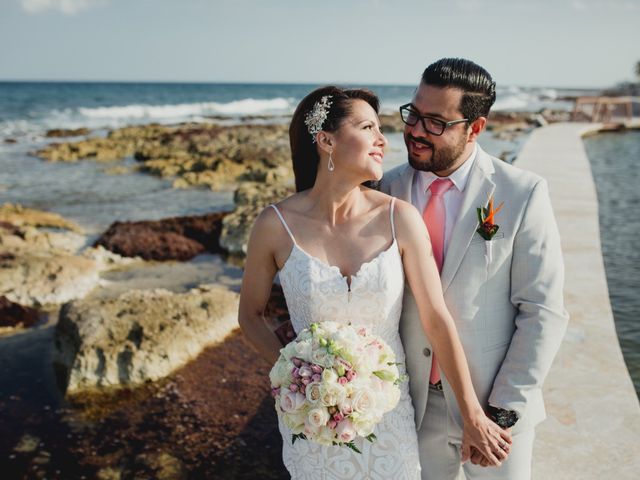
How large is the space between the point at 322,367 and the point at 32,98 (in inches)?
3023

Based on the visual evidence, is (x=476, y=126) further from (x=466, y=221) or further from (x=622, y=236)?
(x=622, y=236)

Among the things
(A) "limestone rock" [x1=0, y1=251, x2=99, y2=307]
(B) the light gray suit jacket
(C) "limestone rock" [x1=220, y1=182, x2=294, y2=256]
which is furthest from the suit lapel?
(C) "limestone rock" [x1=220, y1=182, x2=294, y2=256]

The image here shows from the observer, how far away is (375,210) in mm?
2773

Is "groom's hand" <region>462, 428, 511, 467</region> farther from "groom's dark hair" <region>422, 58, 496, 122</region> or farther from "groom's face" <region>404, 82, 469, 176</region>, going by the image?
"groom's dark hair" <region>422, 58, 496, 122</region>

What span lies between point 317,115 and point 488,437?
5.47 ft

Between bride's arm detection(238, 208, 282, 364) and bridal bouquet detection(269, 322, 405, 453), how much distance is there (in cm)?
56

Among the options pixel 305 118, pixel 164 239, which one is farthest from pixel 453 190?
pixel 164 239

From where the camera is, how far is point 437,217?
2.84m

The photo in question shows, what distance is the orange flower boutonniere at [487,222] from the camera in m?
2.61

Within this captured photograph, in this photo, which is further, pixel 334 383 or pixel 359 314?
pixel 359 314

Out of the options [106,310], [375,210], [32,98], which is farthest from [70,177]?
[32,98]

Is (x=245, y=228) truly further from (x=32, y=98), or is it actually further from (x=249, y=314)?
(x=32, y=98)

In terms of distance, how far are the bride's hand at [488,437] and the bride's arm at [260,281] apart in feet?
3.20

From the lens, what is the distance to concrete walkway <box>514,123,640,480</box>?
3648 millimetres
